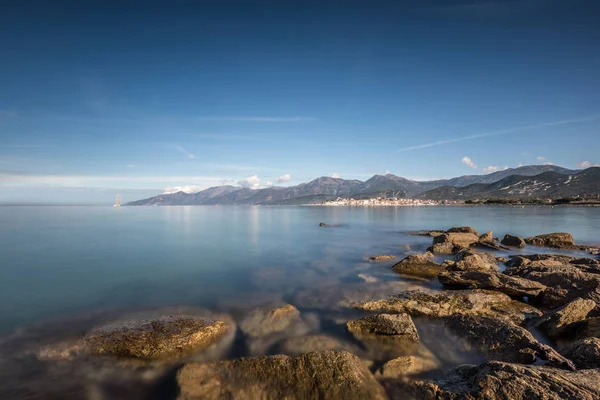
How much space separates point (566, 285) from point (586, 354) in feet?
24.6

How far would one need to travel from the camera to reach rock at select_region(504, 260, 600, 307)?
39.9 ft

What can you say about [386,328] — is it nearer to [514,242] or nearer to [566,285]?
[566,285]

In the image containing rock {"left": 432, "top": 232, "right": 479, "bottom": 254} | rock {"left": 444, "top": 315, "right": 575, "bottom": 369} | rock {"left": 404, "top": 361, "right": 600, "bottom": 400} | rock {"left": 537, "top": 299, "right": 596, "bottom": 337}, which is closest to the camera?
rock {"left": 404, "top": 361, "right": 600, "bottom": 400}

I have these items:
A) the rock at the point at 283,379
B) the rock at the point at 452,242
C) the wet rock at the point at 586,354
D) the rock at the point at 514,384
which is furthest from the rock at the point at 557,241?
the rock at the point at 283,379

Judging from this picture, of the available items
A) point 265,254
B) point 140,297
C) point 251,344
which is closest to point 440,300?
point 251,344

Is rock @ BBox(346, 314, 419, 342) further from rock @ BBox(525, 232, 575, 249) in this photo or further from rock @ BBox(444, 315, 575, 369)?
rock @ BBox(525, 232, 575, 249)

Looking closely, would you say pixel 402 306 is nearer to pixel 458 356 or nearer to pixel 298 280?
pixel 458 356

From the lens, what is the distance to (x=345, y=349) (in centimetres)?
948

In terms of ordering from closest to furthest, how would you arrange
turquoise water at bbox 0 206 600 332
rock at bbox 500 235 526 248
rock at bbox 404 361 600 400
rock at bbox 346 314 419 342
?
rock at bbox 404 361 600 400
rock at bbox 346 314 419 342
turquoise water at bbox 0 206 600 332
rock at bbox 500 235 526 248

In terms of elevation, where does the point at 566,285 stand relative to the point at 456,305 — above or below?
above

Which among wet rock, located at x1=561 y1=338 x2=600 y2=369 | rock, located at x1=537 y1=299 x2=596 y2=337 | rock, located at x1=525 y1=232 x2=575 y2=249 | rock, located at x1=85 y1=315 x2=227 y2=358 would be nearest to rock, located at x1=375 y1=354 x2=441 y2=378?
wet rock, located at x1=561 y1=338 x2=600 y2=369

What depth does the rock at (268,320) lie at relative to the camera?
35.8ft

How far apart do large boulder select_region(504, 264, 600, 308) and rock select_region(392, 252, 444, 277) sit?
480cm

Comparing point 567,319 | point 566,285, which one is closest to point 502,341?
point 567,319
